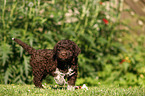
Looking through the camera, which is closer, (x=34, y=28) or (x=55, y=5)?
(x=34, y=28)

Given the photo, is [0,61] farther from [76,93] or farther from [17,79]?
[76,93]

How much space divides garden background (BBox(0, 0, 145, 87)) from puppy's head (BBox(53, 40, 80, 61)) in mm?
1559

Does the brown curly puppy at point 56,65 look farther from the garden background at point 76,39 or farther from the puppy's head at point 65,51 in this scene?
the garden background at point 76,39

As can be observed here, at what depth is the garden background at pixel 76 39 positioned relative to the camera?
5402 millimetres

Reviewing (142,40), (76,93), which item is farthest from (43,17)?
(142,40)

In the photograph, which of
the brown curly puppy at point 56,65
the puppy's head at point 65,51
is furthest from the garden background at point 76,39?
the puppy's head at point 65,51

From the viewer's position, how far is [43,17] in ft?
19.4

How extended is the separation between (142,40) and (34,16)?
4.45 metres

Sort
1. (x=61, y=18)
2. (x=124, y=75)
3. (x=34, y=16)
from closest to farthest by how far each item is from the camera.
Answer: (x=34, y=16) < (x=61, y=18) < (x=124, y=75)

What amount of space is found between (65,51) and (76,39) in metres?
2.59

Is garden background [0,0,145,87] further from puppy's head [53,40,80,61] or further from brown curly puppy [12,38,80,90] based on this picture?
puppy's head [53,40,80,61]

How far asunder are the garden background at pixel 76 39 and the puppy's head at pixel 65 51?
1.56 m

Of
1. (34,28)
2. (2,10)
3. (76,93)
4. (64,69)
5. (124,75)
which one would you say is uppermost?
(2,10)

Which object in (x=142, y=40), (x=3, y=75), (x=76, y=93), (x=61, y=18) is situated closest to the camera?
(x=76, y=93)
